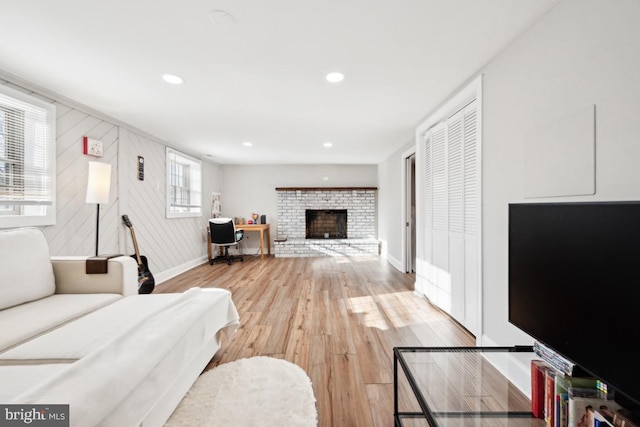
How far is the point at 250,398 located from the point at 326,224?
561 centimetres

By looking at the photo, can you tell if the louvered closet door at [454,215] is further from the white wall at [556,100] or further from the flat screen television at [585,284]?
the flat screen television at [585,284]

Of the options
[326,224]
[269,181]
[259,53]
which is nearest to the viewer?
[259,53]

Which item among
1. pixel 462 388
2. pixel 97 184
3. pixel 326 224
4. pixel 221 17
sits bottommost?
pixel 462 388

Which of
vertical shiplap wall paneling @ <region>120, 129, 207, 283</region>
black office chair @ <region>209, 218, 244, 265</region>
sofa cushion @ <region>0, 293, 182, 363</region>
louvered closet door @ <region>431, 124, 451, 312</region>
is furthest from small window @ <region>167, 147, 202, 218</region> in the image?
louvered closet door @ <region>431, 124, 451, 312</region>

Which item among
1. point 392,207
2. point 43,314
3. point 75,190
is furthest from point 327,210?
point 43,314

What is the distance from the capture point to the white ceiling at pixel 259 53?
1.54m

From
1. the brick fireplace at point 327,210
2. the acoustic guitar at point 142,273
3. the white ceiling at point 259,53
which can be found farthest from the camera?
the brick fireplace at point 327,210

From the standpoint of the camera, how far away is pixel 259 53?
6.47ft

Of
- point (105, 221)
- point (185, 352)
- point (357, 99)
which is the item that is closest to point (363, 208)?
point (357, 99)

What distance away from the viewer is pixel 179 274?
4727 millimetres

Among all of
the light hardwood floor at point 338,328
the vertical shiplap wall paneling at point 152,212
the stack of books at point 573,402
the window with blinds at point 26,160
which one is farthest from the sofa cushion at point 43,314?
the stack of books at point 573,402

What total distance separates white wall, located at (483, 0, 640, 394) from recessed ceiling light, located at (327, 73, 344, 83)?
1142 mm

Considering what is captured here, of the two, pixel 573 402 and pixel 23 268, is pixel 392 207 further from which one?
pixel 23 268

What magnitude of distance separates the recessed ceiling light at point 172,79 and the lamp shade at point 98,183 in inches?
47.2
